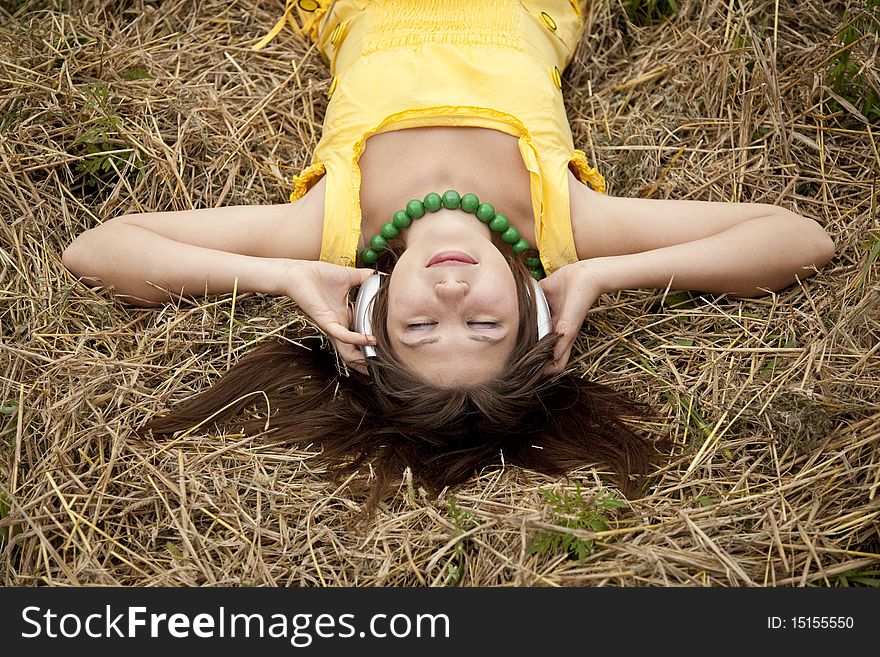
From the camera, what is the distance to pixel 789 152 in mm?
3529

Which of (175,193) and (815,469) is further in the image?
(175,193)

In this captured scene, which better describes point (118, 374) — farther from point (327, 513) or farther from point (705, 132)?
point (705, 132)

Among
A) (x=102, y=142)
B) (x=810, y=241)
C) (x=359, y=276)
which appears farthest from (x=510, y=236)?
(x=102, y=142)

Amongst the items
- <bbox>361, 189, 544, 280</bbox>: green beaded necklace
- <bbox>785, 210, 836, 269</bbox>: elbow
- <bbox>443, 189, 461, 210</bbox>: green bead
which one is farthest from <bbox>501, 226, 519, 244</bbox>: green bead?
<bbox>785, 210, 836, 269</bbox>: elbow

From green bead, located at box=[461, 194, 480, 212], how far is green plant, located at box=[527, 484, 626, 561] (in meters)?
1.03

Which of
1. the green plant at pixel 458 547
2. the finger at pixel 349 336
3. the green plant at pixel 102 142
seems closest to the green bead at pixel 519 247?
the finger at pixel 349 336

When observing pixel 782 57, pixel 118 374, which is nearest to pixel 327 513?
pixel 118 374

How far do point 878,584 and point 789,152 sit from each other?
1.83m

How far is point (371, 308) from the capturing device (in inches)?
116

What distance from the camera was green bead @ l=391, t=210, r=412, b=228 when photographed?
3.07 meters

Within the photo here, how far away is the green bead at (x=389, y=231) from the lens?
3.10 m

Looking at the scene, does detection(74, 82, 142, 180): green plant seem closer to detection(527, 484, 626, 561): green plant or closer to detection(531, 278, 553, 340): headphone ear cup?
detection(531, 278, 553, 340): headphone ear cup

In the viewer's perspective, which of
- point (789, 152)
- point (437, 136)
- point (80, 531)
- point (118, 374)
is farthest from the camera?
point (789, 152)

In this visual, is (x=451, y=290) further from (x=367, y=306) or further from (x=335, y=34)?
(x=335, y=34)
